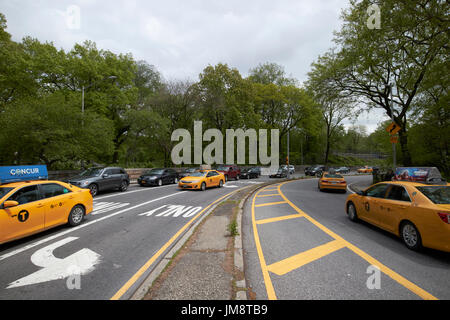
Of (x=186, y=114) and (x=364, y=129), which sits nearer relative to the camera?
(x=186, y=114)

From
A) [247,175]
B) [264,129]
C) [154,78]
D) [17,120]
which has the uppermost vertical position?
[154,78]

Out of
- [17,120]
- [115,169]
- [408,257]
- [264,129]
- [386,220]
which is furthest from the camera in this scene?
[264,129]

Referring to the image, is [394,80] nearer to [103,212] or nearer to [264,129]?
[264,129]

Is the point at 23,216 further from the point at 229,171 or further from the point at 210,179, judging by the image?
the point at 229,171

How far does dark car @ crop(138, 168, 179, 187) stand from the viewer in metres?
17.3

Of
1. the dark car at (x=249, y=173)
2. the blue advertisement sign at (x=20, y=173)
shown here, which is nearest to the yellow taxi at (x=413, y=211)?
the blue advertisement sign at (x=20, y=173)

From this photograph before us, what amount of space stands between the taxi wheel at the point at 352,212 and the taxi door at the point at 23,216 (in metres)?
9.33

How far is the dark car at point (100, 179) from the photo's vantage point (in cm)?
1198

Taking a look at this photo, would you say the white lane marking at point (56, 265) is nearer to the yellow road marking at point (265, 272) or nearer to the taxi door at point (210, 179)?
the yellow road marking at point (265, 272)

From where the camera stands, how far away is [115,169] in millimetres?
14367

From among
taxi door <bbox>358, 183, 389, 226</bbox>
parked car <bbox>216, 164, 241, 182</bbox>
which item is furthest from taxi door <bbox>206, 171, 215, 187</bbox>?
taxi door <bbox>358, 183, 389, 226</bbox>

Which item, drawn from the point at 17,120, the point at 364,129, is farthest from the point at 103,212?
the point at 364,129
